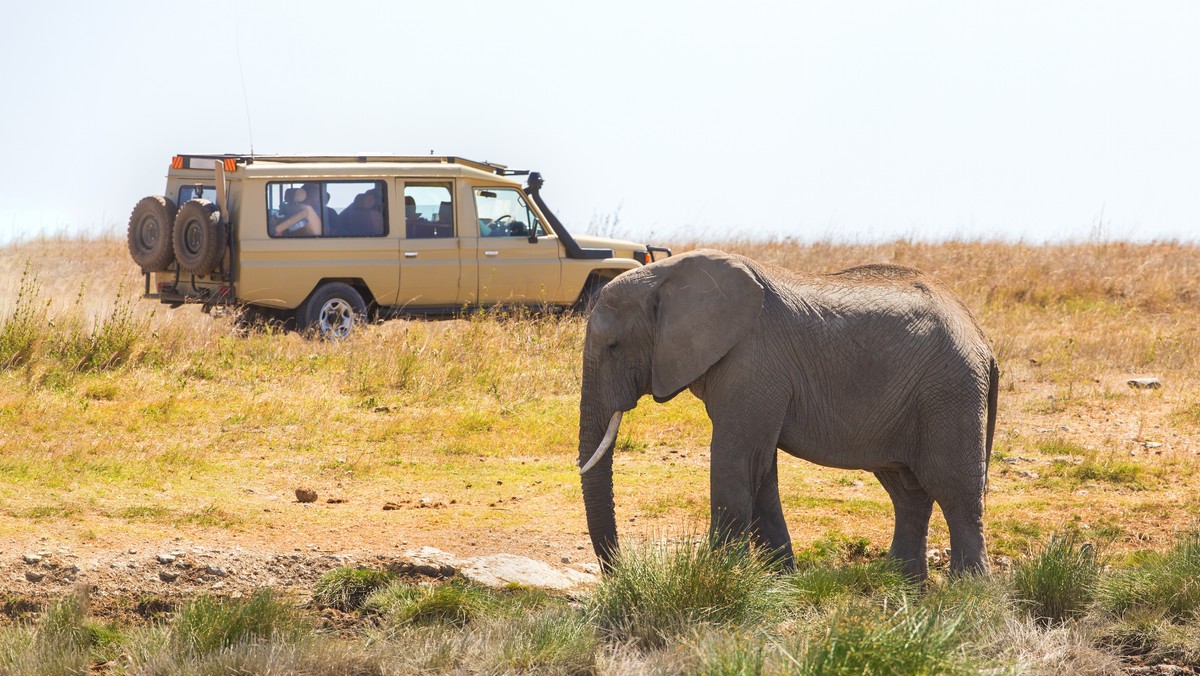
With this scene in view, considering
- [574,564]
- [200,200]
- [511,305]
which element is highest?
[200,200]

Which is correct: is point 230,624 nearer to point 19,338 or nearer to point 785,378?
point 785,378

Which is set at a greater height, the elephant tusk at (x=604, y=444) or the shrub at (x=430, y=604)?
the elephant tusk at (x=604, y=444)

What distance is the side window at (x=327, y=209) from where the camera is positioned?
15.8 metres

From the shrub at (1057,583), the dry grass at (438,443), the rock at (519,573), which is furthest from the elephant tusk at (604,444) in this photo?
the shrub at (1057,583)

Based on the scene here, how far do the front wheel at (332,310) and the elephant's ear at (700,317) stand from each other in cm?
929

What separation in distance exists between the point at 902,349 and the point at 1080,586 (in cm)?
153

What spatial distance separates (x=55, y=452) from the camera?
9.77 m

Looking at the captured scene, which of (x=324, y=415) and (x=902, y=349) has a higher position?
(x=902, y=349)

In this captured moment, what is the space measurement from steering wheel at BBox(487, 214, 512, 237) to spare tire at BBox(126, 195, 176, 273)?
3.88 metres

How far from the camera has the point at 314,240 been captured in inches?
627

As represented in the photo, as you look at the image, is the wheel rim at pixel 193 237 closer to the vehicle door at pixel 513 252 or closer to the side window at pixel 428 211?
the side window at pixel 428 211

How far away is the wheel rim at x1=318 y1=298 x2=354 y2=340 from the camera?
1577cm

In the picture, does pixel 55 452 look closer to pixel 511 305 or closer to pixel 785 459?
pixel 785 459

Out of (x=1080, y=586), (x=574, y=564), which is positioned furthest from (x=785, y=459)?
(x=1080, y=586)
